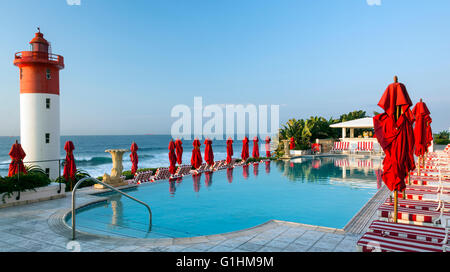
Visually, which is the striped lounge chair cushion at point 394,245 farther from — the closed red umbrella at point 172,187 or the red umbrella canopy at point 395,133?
the closed red umbrella at point 172,187

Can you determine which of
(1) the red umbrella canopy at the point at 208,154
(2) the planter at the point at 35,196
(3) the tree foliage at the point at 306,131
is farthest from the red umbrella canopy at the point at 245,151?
(2) the planter at the point at 35,196

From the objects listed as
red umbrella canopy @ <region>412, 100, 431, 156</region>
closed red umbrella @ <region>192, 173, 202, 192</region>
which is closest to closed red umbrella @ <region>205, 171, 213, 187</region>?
closed red umbrella @ <region>192, 173, 202, 192</region>

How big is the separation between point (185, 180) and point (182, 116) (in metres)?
24.5

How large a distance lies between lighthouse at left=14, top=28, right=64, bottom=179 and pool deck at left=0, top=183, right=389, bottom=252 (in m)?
10.4

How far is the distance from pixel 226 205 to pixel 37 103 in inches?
510

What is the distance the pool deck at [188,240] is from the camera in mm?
5133

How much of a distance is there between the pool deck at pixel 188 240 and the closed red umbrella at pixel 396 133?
1.50 meters

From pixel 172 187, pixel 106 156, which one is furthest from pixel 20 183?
pixel 106 156

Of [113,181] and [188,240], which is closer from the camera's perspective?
[188,240]

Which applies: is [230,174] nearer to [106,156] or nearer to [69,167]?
[69,167]

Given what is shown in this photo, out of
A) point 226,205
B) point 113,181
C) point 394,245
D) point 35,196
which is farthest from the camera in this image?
point 113,181

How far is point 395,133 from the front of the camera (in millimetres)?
4898
